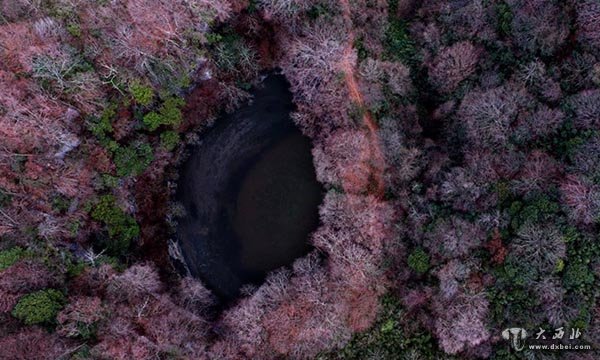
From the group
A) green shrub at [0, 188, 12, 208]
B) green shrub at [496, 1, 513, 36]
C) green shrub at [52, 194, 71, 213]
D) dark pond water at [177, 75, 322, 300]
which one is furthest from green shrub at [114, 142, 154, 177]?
green shrub at [496, 1, 513, 36]

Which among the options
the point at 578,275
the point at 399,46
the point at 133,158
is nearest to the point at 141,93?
the point at 133,158

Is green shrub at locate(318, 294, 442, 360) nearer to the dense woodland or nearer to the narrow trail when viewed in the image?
the dense woodland

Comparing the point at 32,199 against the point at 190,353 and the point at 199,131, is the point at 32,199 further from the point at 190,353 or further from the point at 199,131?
the point at 190,353

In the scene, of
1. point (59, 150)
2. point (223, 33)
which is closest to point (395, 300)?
point (223, 33)

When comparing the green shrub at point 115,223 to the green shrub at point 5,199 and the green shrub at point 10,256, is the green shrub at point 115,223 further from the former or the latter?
the green shrub at point 5,199

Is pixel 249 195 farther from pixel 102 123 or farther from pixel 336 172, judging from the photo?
pixel 102 123

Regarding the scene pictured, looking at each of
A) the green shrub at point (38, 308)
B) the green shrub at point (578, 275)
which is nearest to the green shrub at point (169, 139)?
the green shrub at point (38, 308)

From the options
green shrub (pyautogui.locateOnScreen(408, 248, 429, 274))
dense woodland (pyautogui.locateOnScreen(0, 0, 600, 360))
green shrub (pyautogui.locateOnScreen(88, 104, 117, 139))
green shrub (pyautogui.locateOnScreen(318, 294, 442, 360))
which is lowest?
green shrub (pyautogui.locateOnScreen(318, 294, 442, 360))
